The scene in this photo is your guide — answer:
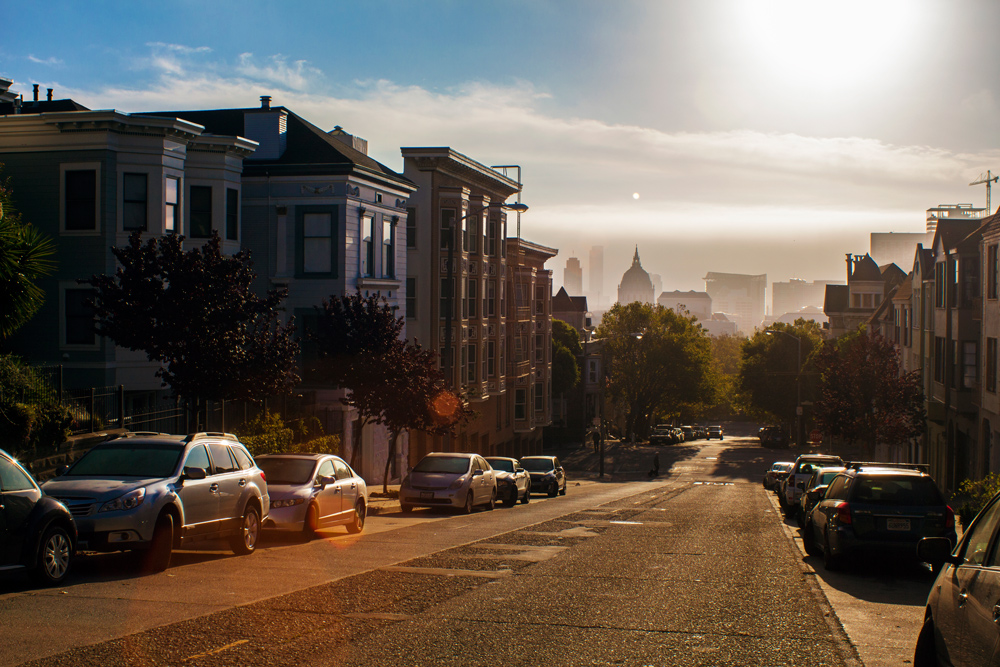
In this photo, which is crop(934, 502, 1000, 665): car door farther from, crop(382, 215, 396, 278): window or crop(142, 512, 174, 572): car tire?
crop(382, 215, 396, 278): window

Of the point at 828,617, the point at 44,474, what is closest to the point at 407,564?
the point at 828,617

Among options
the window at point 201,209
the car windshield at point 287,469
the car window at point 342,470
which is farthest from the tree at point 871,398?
the car windshield at point 287,469

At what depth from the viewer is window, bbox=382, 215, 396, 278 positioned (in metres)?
36.7

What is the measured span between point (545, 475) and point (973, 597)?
105 feet

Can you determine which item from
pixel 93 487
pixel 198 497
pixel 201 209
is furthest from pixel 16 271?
pixel 201 209

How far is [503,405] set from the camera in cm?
5912

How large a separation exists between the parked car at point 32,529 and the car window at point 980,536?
8.81 m

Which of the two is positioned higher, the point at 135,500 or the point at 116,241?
the point at 116,241

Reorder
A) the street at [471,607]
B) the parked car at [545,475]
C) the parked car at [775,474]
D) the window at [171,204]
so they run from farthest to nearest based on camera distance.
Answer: the parked car at [775,474], the parked car at [545,475], the window at [171,204], the street at [471,607]

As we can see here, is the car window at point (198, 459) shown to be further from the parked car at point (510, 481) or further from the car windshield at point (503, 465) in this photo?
the car windshield at point (503, 465)

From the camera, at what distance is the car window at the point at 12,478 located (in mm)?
10289

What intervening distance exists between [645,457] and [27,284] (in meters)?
63.6

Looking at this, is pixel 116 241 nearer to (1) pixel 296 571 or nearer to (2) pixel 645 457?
(1) pixel 296 571

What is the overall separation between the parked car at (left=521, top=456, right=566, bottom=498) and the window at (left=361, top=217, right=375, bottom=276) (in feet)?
32.1
